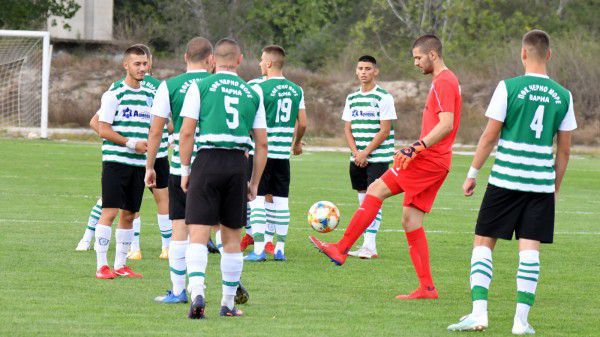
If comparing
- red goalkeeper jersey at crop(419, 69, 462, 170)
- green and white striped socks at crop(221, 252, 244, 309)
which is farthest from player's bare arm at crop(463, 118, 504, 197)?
green and white striped socks at crop(221, 252, 244, 309)

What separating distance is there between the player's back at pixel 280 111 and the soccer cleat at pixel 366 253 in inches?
52.6

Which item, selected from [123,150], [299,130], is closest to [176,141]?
[123,150]

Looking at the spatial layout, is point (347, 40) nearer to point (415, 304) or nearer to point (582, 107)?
point (582, 107)

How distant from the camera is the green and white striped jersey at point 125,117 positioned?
10.1 metres

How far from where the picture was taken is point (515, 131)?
7.93 meters

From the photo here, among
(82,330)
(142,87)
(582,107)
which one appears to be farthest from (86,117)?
(82,330)

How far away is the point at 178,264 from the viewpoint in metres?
8.77

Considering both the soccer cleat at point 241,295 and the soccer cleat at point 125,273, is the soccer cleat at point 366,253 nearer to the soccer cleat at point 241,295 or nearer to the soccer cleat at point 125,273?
the soccer cleat at point 125,273

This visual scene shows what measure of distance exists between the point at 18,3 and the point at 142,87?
122ft

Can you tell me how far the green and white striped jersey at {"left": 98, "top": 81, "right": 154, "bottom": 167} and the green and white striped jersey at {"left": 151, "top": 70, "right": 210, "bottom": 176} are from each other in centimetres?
110

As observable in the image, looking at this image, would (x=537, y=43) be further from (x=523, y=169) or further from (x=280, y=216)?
(x=280, y=216)

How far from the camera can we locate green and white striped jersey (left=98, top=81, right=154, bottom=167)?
1012 centimetres

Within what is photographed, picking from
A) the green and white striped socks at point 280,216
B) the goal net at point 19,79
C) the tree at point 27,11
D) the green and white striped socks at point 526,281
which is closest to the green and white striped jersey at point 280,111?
the green and white striped socks at point 280,216

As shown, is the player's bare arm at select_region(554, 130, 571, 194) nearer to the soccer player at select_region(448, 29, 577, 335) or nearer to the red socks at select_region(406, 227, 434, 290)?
the soccer player at select_region(448, 29, 577, 335)
